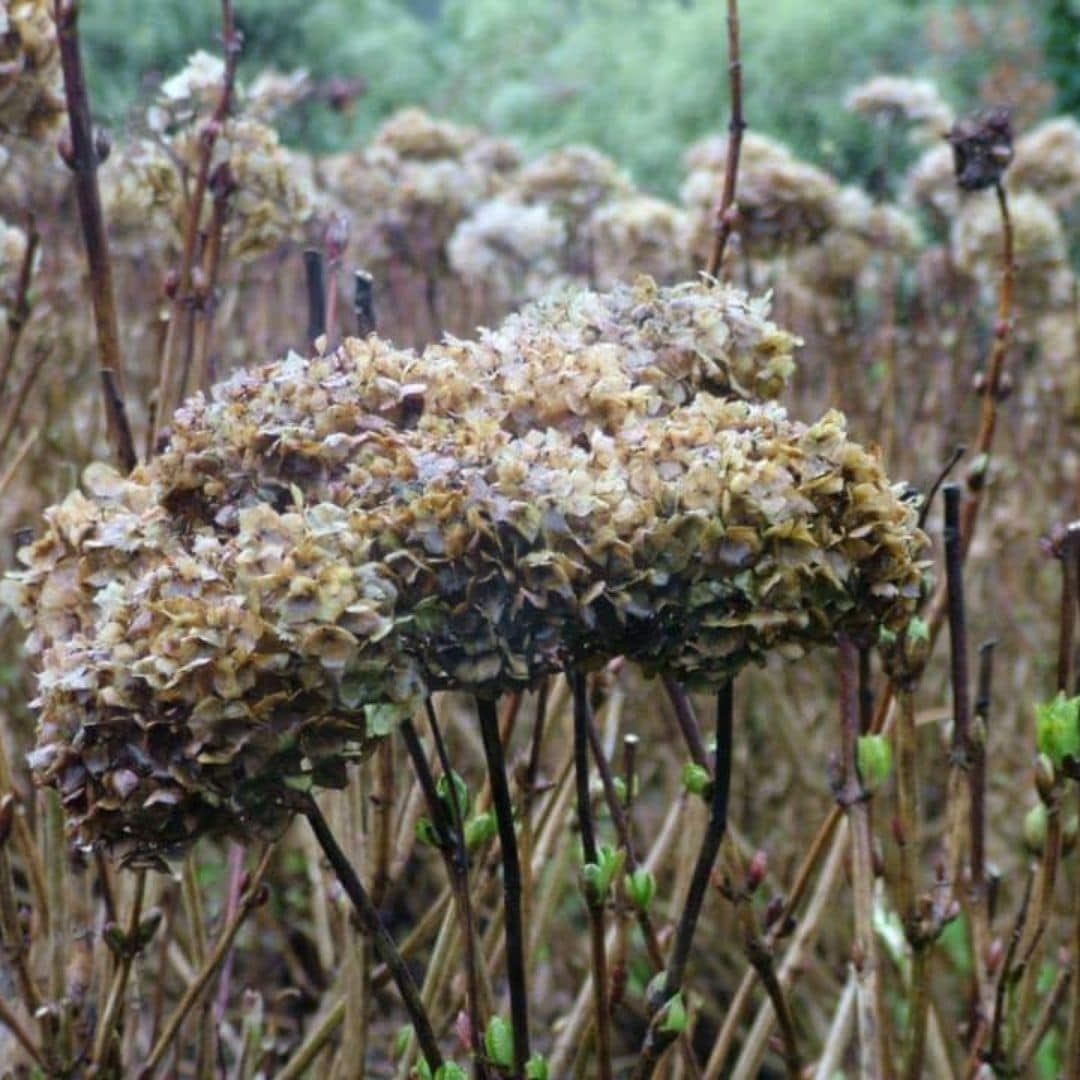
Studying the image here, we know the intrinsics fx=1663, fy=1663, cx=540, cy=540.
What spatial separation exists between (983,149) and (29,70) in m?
1.12

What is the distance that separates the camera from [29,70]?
6.12 feet

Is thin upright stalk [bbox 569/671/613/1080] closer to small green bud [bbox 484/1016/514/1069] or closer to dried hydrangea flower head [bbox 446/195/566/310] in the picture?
small green bud [bbox 484/1016/514/1069]

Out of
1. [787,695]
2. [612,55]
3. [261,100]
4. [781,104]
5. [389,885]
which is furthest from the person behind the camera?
[612,55]

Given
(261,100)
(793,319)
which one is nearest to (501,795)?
(261,100)

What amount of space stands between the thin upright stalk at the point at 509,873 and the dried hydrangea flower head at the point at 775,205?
83.5 inches

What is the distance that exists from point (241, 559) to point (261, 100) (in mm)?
1205

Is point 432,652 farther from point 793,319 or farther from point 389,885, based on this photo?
point 793,319

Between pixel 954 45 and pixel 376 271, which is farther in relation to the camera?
pixel 954 45

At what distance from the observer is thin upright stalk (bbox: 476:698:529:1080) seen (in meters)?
1.17

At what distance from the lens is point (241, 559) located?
43.1 inches

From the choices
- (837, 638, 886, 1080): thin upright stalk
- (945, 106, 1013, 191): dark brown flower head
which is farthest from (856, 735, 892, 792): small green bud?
(945, 106, 1013, 191): dark brown flower head

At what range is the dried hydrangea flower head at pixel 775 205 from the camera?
3230mm

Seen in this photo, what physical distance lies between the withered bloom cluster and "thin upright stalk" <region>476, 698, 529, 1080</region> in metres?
0.05

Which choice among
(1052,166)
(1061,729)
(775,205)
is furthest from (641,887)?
(1052,166)
